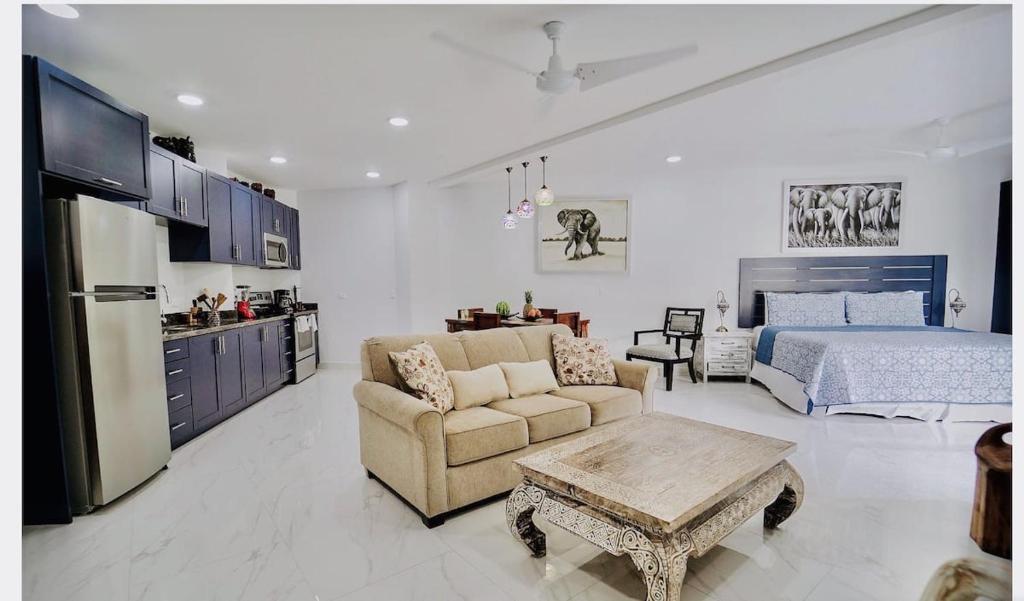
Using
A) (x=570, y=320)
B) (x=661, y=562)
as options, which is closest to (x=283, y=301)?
(x=570, y=320)

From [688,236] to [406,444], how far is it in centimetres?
471

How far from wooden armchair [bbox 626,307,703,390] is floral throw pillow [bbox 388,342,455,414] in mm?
2898

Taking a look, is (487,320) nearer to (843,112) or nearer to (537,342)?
(537,342)

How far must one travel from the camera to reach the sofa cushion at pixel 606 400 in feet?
9.29

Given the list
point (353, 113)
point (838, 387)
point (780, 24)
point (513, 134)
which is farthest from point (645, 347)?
point (353, 113)

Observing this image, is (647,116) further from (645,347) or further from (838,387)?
(838,387)

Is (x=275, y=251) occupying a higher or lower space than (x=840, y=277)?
higher

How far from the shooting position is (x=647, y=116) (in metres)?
3.63

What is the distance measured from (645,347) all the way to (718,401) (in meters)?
0.94

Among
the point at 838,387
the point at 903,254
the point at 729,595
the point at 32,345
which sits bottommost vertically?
the point at 729,595

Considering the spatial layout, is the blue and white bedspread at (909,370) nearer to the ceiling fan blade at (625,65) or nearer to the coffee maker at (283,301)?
the ceiling fan blade at (625,65)

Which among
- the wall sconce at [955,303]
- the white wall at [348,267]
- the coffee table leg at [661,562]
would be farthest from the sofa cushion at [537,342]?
the wall sconce at [955,303]

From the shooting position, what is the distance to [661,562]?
144 cm

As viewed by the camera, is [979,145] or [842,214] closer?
[979,145]
